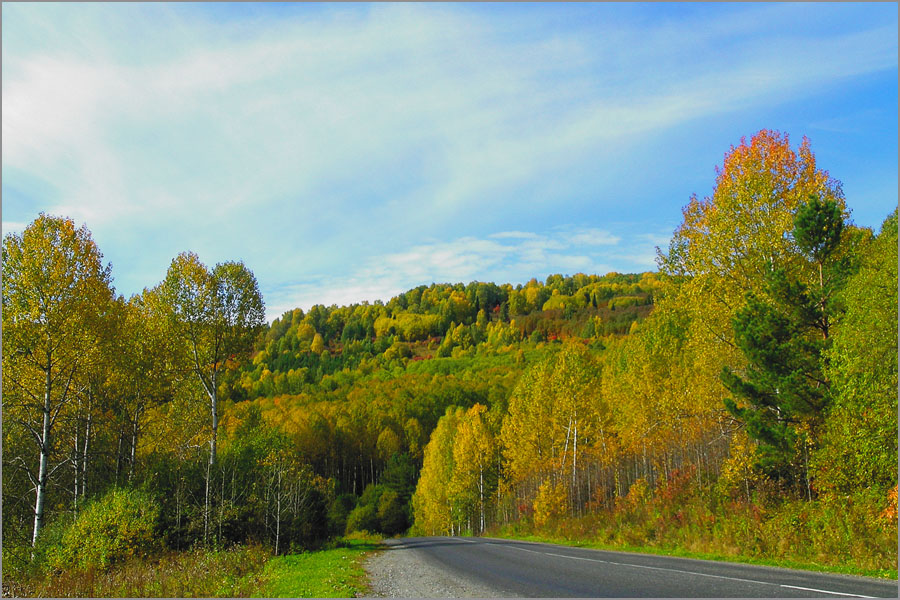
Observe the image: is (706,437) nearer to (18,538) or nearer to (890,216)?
(890,216)

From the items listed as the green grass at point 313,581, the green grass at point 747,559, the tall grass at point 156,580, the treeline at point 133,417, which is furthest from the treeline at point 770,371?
the tall grass at point 156,580

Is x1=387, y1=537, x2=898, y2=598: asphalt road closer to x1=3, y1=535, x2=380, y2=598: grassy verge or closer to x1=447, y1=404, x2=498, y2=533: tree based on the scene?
x1=3, y1=535, x2=380, y2=598: grassy verge

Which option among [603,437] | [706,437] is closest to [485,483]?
[603,437]

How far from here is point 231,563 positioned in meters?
23.8

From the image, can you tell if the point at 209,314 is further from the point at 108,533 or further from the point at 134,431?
the point at 108,533

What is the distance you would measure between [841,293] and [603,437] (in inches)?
1131

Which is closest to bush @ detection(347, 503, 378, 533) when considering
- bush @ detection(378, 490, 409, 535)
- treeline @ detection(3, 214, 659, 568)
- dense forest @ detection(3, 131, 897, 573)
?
bush @ detection(378, 490, 409, 535)

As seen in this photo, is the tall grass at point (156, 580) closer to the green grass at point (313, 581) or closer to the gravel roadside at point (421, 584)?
the green grass at point (313, 581)

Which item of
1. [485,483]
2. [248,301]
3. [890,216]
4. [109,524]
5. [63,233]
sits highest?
[890,216]

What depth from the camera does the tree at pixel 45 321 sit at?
22562 millimetres

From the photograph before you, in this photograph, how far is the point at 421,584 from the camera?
1500 cm

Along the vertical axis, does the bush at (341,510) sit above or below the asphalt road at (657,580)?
below

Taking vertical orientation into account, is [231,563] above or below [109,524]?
below

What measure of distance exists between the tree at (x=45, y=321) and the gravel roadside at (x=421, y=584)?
13283 mm
